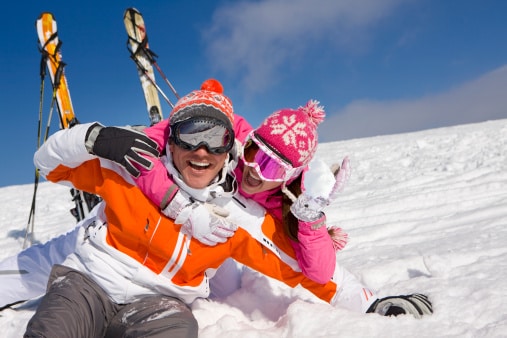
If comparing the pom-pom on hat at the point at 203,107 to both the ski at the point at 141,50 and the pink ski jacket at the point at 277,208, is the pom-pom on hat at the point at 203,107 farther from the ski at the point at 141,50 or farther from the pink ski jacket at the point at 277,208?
the ski at the point at 141,50

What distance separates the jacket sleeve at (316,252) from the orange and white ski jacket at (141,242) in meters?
0.13

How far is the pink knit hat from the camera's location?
1.97 metres

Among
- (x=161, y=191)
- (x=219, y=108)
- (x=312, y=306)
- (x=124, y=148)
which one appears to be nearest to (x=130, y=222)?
(x=161, y=191)

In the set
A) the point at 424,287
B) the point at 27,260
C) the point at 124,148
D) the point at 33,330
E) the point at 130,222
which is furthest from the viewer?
the point at 27,260

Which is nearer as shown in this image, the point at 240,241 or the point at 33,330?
the point at 33,330

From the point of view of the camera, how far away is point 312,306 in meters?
2.05

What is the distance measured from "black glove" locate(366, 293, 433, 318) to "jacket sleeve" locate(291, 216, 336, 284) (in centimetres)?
30

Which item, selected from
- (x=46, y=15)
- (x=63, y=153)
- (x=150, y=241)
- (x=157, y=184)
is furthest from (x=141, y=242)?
(x=46, y=15)

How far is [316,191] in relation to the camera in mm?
1895

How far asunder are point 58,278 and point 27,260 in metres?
0.68

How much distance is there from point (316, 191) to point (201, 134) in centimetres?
60

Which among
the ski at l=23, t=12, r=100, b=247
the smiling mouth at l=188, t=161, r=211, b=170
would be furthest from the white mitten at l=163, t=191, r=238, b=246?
the ski at l=23, t=12, r=100, b=247

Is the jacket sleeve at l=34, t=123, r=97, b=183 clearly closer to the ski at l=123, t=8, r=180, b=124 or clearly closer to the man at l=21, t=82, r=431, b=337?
the man at l=21, t=82, r=431, b=337

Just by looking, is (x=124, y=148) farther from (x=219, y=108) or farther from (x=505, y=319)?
(x=505, y=319)
